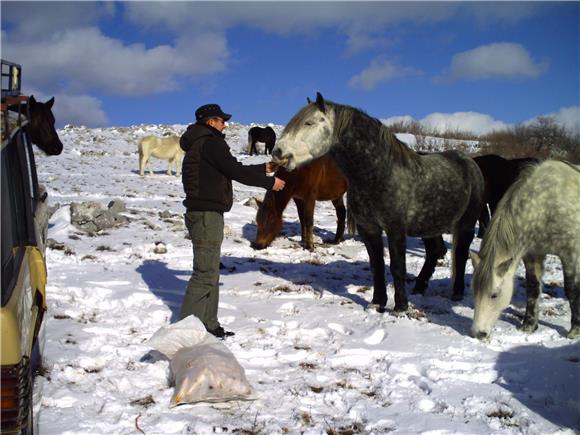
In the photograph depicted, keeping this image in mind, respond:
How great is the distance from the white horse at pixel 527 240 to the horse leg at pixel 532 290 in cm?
31

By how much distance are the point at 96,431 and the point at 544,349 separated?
378 centimetres

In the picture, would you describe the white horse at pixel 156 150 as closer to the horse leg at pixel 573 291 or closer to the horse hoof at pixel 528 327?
the horse hoof at pixel 528 327

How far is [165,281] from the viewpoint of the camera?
6.73 metres

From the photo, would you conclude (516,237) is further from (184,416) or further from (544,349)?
(184,416)

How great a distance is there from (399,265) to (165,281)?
3.15 metres

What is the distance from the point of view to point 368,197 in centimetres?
534

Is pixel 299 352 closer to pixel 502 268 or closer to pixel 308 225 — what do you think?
pixel 502 268

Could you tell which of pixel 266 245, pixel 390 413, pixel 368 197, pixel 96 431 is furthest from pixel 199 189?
pixel 266 245

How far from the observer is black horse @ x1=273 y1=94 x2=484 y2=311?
5.10 m

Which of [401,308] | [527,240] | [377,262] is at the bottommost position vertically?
[401,308]

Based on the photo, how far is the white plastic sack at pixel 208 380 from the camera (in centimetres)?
335

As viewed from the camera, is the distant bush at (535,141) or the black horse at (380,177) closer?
the black horse at (380,177)

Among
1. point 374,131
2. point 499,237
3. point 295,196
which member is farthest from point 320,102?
point 295,196

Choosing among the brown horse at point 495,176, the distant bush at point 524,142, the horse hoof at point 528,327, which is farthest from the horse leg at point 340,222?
the distant bush at point 524,142
